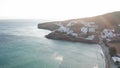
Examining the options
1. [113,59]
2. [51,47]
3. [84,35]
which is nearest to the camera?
[113,59]

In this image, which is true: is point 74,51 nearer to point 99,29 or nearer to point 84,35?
point 84,35

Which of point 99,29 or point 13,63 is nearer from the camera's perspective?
point 13,63

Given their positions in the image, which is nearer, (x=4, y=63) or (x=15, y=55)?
(x=4, y=63)

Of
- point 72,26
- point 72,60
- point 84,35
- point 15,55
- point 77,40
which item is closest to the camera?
point 72,60

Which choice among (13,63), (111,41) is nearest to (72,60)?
(13,63)

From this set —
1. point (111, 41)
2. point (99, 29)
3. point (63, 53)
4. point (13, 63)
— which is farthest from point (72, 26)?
point (13, 63)

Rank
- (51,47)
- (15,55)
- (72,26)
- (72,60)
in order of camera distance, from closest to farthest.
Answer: (72,60) < (15,55) < (51,47) < (72,26)

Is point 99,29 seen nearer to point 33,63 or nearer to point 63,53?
point 63,53

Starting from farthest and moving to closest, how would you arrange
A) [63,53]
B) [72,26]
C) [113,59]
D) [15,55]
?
[72,26] < [63,53] < [15,55] < [113,59]
